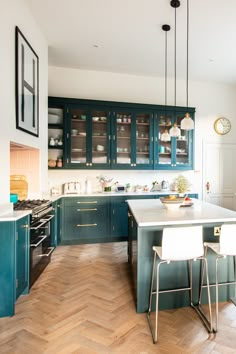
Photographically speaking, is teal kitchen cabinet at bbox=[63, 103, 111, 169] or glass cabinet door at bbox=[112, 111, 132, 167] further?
glass cabinet door at bbox=[112, 111, 132, 167]

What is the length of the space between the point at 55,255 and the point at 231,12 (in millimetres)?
4276

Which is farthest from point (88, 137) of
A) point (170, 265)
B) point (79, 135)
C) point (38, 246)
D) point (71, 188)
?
point (170, 265)

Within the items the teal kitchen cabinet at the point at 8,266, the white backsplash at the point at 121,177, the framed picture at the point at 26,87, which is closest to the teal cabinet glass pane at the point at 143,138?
the white backsplash at the point at 121,177

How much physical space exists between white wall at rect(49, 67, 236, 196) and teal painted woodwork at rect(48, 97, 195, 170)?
0.38 m

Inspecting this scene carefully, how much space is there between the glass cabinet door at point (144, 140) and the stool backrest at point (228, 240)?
2.62m

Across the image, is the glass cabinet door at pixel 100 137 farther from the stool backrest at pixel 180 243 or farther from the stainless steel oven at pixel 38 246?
the stool backrest at pixel 180 243

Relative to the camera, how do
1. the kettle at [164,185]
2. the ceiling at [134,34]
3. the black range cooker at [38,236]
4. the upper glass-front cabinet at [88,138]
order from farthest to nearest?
the kettle at [164,185] < the upper glass-front cabinet at [88,138] < the ceiling at [134,34] < the black range cooker at [38,236]

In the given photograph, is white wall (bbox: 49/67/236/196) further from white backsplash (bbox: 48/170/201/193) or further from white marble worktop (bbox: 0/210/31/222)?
white marble worktop (bbox: 0/210/31/222)

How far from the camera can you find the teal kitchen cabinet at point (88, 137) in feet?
13.2

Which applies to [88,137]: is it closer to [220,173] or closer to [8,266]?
[8,266]

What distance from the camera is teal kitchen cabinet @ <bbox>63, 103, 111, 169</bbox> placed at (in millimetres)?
4035

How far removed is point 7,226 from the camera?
1.91m

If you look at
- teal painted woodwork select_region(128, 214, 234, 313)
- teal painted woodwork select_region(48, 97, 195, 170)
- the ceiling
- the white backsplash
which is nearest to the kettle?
the white backsplash

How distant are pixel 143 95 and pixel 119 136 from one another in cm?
120
